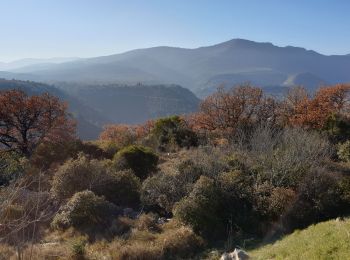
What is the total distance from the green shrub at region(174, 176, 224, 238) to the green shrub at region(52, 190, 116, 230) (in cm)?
296

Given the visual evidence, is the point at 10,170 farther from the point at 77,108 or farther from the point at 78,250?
the point at 77,108

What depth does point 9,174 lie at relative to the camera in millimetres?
19891

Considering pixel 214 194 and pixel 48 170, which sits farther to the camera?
pixel 48 170

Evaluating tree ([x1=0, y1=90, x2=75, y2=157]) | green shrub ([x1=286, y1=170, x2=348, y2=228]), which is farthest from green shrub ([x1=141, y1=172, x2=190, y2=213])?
tree ([x1=0, y1=90, x2=75, y2=157])

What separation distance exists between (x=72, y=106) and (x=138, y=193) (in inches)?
5754

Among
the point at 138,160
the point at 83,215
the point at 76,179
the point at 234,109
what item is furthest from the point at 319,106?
the point at 83,215

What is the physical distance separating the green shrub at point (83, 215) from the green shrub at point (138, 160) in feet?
18.2

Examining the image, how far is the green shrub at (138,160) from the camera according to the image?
21656mm

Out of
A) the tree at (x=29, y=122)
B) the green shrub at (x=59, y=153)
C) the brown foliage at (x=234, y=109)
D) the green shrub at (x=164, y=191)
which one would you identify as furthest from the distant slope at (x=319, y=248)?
the brown foliage at (x=234, y=109)

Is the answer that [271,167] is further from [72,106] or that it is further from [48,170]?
[72,106]

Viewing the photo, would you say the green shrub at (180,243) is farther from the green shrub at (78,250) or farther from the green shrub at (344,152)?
the green shrub at (344,152)

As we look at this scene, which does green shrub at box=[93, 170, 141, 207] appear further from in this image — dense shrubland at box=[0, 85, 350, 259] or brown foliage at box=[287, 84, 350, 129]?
brown foliage at box=[287, 84, 350, 129]

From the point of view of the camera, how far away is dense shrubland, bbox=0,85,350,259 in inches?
533

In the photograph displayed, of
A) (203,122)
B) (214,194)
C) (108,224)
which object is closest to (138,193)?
(108,224)
